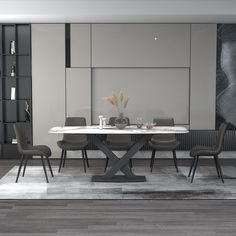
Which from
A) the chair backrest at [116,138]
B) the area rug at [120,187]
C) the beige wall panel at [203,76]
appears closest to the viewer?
the area rug at [120,187]

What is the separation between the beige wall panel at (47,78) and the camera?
819 cm

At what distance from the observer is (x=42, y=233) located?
4.20 meters

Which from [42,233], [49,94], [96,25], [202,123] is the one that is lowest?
[42,233]

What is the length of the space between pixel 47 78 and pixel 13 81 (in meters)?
0.74

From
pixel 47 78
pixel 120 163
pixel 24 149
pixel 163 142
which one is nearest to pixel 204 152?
pixel 163 142

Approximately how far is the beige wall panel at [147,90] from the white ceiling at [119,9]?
1.22 meters

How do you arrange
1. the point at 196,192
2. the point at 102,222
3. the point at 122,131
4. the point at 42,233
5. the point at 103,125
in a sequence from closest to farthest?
the point at 42,233
the point at 102,222
the point at 196,192
the point at 122,131
the point at 103,125

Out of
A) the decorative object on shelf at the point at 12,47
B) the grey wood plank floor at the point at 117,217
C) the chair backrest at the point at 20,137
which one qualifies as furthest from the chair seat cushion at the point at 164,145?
the decorative object on shelf at the point at 12,47

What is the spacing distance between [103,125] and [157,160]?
1.89 metres

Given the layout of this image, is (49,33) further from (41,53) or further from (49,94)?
(49,94)

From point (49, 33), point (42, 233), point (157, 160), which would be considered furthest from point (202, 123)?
point (42, 233)

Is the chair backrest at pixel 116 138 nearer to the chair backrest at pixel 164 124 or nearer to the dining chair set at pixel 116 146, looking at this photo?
the dining chair set at pixel 116 146

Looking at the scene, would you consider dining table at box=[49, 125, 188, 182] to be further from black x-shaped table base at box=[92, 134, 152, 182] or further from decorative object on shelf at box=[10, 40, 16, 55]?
decorative object on shelf at box=[10, 40, 16, 55]

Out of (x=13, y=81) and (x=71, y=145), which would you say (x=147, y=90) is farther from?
(x=13, y=81)
